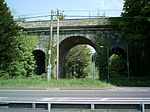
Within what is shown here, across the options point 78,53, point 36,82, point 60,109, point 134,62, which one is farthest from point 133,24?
point 78,53

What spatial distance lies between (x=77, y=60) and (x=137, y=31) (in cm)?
4047

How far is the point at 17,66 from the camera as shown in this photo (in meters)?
40.3

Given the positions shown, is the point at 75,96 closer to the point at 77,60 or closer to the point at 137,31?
the point at 137,31

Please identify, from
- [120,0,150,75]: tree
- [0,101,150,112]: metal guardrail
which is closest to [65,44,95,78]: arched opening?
[120,0,150,75]: tree

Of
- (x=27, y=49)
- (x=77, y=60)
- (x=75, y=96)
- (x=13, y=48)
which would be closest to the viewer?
(x=75, y=96)

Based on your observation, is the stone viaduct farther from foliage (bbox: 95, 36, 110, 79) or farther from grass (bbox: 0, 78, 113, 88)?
grass (bbox: 0, 78, 113, 88)

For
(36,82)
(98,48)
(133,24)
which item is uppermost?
(133,24)

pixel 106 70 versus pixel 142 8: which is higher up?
pixel 142 8

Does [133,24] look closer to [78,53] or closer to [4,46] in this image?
[4,46]

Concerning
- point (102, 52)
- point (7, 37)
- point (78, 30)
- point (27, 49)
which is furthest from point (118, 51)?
point (7, 37)

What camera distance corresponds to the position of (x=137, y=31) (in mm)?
34875

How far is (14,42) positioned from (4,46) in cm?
177

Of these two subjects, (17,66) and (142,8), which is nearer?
(142,8)

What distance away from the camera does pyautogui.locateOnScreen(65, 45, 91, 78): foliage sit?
72.1 metres
